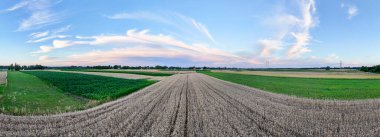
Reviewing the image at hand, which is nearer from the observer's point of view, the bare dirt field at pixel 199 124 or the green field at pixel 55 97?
the bare dirt field at pixel 199 124

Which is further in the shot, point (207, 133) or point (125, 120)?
point (125, 120)

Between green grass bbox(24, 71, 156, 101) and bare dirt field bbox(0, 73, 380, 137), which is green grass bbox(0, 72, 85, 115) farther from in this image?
bare dirt field bbox(0, 73, 380, 137)

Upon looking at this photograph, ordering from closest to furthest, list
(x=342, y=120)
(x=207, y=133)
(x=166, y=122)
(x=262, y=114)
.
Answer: (x=207, y=133), (x=166, y=122), (x=342, y=120), (x=262, y=114)

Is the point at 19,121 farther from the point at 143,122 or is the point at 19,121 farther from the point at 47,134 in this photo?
the point at 143,122

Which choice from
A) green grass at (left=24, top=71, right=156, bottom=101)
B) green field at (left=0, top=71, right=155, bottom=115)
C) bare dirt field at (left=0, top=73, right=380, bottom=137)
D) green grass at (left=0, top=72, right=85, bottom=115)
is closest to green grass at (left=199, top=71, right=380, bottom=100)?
bare dirt field at (left=0, top=73, right=380, bottom=137)

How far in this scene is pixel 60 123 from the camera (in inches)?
412

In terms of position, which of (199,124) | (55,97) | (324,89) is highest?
(199,124)

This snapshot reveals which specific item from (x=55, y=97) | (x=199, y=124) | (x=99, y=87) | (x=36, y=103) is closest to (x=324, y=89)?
(x=99, y=87)

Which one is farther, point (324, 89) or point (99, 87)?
point (99, 87)

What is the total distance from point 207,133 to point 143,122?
2.71 m

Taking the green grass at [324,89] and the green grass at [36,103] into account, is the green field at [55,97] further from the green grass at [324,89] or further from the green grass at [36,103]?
the green grass at [324,89]

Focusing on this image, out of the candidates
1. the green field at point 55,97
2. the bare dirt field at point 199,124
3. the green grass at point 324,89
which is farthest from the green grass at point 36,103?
the green grass at point 324,89

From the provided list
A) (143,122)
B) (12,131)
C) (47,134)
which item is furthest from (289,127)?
(12,131)

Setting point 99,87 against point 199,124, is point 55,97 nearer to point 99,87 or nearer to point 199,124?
point 99,87
